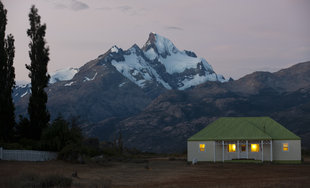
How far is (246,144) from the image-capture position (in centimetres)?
5738

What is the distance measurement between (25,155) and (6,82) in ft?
31.2

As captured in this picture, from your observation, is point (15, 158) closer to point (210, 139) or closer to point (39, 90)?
point (39, 90)

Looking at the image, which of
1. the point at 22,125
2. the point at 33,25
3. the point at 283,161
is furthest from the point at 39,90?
the point at 283,161

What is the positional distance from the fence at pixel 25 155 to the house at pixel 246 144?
1807 cm

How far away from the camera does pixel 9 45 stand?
2047 inches

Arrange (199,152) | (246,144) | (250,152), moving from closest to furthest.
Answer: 1. (246,144)
2. (250,152)
3. (199,152)

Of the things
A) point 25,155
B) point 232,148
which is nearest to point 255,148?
point 232,148

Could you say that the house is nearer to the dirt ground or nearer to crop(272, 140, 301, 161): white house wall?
crop(272, 140, 301, 161): white house wall

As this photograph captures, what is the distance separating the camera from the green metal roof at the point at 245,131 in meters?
57.3

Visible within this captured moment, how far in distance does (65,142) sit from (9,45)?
477 inches

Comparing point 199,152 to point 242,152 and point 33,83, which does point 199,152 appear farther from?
point 33,83

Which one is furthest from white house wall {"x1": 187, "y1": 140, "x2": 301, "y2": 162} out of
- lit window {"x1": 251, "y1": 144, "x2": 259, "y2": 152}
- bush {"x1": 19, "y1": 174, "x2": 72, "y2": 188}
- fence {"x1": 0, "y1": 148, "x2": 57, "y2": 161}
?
bush {"x1": 19, "y1": 174, "x2": 72, "y2": 188}

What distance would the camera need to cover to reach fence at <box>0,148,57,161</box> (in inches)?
1673

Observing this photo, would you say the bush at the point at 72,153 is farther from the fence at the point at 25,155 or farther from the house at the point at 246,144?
the house at the point at 246,144
